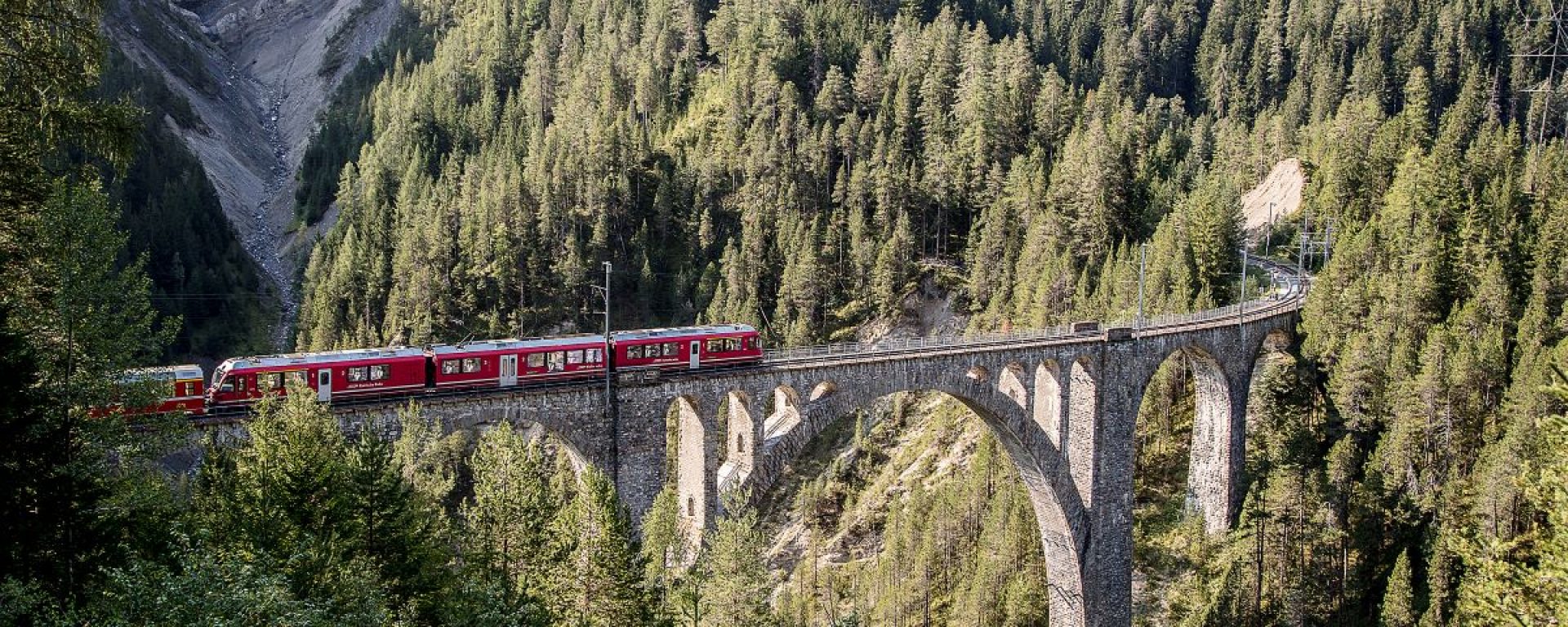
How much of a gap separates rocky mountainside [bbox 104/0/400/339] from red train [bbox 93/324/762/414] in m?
84.8

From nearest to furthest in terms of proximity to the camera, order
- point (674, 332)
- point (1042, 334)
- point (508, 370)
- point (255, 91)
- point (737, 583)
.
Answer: point (737, 583), point (508, 370), point (674, 332), point (1042, 334), point (255, 91)

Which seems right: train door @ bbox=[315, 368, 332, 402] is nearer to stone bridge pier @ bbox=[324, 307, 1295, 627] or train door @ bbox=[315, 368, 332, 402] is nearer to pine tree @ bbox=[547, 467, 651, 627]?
stone bridge pier @ bbox=[324, 307, 1295, 627]

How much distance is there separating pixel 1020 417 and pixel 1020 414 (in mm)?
181

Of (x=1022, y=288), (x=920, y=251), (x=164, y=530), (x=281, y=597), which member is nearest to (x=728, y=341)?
(x=164, y=530)

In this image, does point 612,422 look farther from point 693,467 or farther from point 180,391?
point 180,391

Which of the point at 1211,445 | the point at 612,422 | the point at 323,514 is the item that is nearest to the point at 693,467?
the point at 612,422

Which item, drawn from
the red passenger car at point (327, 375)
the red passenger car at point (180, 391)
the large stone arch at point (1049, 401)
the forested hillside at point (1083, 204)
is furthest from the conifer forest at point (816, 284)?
the large stone arch at point (1049, 401)

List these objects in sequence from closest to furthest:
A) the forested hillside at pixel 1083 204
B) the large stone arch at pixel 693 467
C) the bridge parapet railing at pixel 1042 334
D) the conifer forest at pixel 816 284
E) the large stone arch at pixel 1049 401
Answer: the conifer forest at pixel 816 284, the large stone arch at pixel 693 467, the bridge parapet railing at pixel 1042 334, the large stone arch at pixel 1049 401, the forested hillside at pixel 1083 204

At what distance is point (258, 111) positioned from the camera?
181375 millimetres

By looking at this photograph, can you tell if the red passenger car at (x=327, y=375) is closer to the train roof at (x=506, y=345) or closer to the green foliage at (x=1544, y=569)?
the train roof at (x=506, y=345)

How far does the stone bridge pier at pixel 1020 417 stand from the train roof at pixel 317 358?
171 cm

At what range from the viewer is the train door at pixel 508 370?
36.9m

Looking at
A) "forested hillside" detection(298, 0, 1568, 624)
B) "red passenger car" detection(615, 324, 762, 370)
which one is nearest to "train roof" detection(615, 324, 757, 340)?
"red passenger car" detection(615, 324, 762, 370)

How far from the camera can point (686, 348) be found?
41.2m
